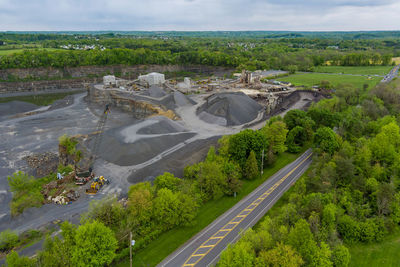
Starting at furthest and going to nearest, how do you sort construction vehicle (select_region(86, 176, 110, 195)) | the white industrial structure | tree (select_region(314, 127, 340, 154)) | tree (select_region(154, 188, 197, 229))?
1. the white industrial structure
2. tree (select_region(314, 127, 340, 154))
3. construction vehicle (select_region(86, 176, 110, 195))
4. tree (select_region(154, 188, 197, 229))

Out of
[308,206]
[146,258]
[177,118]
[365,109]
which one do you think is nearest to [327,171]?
[308,206]

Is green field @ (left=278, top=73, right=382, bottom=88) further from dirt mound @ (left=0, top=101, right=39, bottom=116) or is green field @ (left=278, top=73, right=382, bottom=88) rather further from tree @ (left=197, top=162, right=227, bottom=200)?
dirt mound @ (left=0, top=101, right=39, bottom=116)

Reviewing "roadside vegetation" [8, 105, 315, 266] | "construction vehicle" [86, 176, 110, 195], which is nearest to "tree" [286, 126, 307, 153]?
"roadside vegetation" [8, 105, 315, 266]

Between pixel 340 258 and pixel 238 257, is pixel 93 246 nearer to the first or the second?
pixel 238 257

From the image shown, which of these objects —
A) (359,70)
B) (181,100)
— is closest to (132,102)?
(181,100)

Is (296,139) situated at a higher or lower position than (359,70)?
lower

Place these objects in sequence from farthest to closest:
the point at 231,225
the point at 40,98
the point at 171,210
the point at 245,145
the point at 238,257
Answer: the point at 40,98, the point at 245,145, the point at 231,225, the point at 171,210, the point at 238,257
